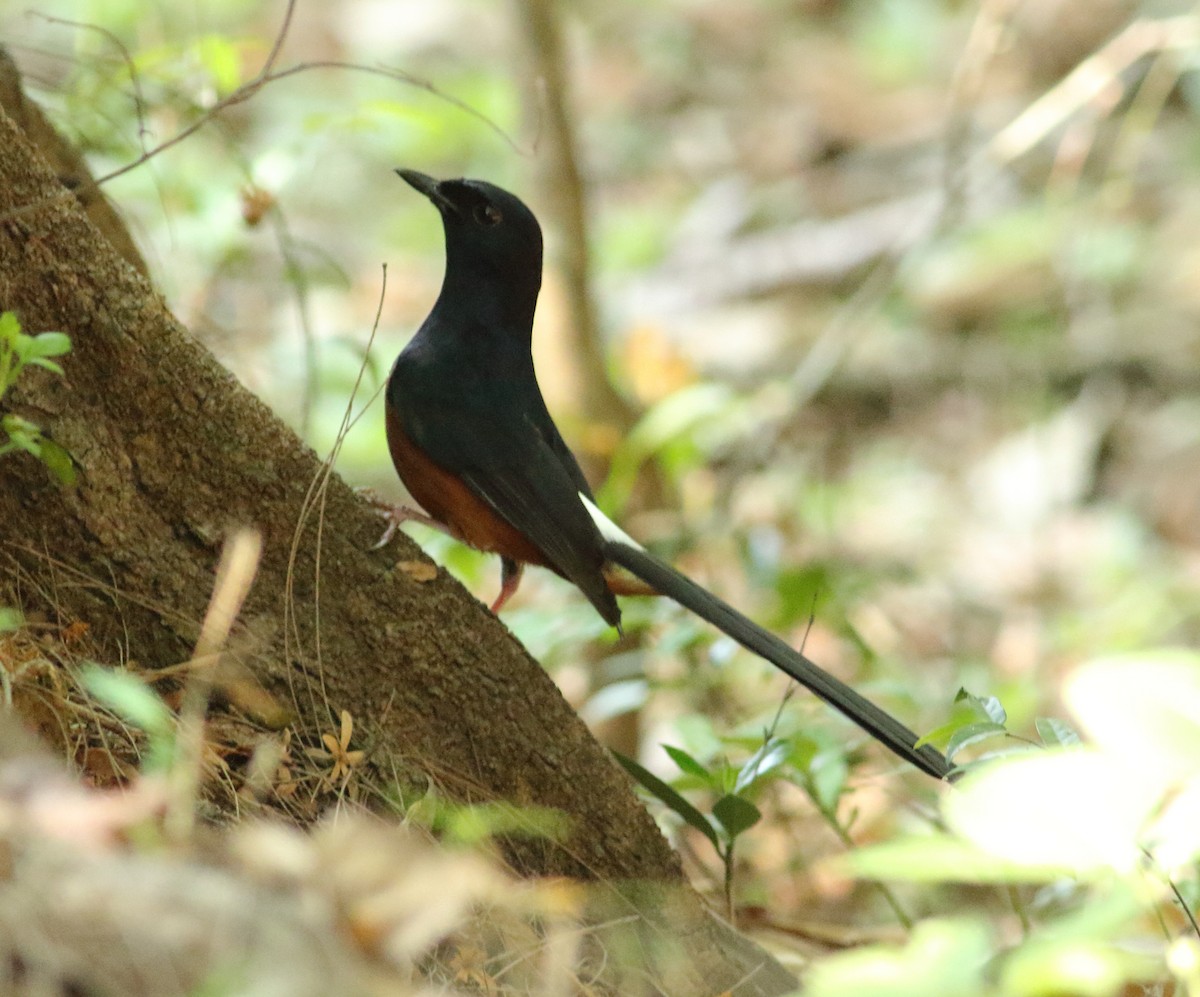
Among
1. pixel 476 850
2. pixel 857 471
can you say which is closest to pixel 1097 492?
pixel 857 471

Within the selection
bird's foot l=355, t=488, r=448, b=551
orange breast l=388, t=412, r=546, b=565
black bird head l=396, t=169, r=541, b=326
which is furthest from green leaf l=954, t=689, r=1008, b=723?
black bird head l=396, t=169, r=541, b=326

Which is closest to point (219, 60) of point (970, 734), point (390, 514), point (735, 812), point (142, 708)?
point (390, 514)

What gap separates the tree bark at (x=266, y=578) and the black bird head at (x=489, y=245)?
1341 millimetres

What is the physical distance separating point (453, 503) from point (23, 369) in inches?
56.1

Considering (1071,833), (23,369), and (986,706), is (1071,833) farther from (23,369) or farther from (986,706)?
(23,369)

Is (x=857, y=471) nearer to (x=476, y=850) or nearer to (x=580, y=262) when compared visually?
(x=580, y=262)

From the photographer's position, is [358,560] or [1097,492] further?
[1097,492]

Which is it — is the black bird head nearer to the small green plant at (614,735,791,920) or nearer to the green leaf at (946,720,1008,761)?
the small green plant at (614,735,791,920)

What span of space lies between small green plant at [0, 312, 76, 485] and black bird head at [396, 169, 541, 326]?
1.67 metres

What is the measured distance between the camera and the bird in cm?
352

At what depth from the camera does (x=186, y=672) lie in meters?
2.50

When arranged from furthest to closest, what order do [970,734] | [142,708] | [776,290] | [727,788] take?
1. [776,290]
2. [727,788]
3. [970,734]
4. [142,708]

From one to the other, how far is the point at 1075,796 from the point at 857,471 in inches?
316

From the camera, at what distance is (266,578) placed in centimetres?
257
